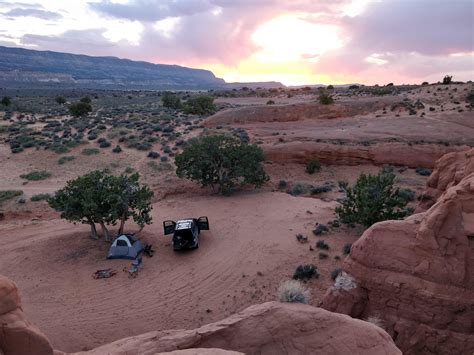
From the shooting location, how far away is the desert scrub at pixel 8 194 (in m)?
22.1

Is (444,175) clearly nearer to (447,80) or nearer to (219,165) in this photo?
(219,165)

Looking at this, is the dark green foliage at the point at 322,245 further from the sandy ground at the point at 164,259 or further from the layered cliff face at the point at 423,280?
the layered cliff face at the point at 423,280

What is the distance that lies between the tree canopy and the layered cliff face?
10092mm

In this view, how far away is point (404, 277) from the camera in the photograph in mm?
9234

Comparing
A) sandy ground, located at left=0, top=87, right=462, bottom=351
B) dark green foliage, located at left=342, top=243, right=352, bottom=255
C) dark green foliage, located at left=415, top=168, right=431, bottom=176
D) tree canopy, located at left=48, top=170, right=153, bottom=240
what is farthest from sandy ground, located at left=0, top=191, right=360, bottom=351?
dark green foliage, located at left=415, top=168, right=431, bottom=176

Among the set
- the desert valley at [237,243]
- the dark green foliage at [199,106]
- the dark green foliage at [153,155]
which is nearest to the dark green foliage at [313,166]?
the desert valley at [237,243]

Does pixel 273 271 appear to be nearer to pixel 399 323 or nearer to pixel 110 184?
pixel 399 323

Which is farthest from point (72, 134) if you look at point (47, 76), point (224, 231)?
point (47, 76)

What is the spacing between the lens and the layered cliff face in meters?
8.60

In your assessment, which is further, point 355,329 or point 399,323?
point 399,323

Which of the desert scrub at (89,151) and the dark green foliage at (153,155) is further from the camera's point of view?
the desert scrub at (89,151)

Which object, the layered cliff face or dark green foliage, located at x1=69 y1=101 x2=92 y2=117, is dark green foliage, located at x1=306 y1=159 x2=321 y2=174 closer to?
the layered cliff face

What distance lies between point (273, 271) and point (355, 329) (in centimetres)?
721

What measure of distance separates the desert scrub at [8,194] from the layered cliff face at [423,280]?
2023 cm
